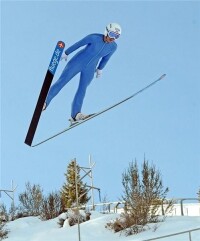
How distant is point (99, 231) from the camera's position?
15648 mm

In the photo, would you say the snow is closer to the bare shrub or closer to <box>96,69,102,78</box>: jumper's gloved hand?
the bare shrub

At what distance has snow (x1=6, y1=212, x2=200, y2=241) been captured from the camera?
13.4m

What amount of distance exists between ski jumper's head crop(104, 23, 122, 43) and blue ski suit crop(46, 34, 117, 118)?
0.35 feet

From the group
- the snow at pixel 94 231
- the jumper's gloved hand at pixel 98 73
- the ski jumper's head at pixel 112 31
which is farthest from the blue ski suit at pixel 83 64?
the snow at pixel 94 231

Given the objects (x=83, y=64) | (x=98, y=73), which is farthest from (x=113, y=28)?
(x=98, y=73)

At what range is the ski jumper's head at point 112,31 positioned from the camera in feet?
25.1

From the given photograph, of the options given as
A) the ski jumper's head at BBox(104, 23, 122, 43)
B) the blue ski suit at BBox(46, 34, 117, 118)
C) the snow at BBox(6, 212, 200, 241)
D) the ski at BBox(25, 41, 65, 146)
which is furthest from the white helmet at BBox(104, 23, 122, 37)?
the snow at BBox(6, 212, 200, 241)

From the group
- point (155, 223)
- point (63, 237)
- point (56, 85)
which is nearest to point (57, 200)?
point (63, 237)

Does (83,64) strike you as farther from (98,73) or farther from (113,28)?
(113,28)

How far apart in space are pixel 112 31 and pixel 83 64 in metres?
0.74

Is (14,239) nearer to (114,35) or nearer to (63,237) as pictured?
(63,237)

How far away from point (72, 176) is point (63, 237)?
55.2ft

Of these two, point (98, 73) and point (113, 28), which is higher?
point (113, 28)

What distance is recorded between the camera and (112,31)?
7.67 meters
